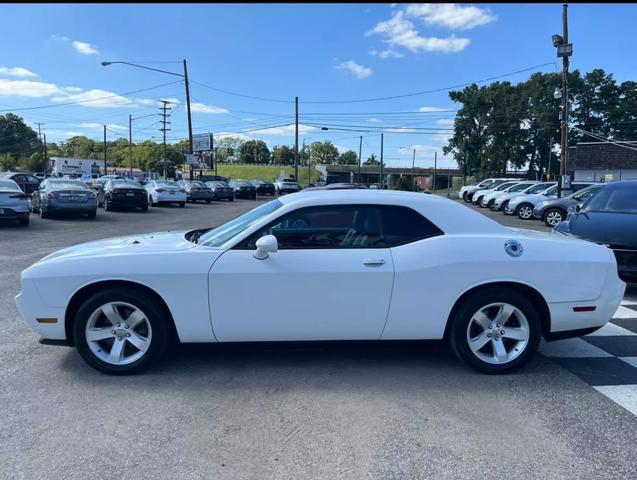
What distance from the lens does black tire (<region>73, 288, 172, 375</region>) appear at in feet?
12.6

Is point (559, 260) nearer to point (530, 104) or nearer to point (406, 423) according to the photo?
point (406, 423)

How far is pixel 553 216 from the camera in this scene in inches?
707

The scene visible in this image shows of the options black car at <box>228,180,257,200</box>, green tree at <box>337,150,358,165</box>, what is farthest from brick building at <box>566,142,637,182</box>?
green tree at <box>337,150,358,165</box>

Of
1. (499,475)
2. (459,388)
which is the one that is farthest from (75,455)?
(459,388)

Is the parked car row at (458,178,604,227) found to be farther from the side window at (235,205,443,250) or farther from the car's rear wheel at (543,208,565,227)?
the side window at (235,205,443,250)

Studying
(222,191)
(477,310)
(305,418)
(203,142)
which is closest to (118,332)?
(305,418)

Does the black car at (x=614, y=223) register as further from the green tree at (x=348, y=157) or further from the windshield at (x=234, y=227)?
A: the green tree at (x=348, y=157)

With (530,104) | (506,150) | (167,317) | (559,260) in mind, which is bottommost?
(167,317)

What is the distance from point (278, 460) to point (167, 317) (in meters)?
1.61

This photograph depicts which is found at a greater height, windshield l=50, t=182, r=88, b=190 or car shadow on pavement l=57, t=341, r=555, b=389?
windshield l=50, t=182, r=88, b=190

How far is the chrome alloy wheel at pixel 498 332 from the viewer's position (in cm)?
400

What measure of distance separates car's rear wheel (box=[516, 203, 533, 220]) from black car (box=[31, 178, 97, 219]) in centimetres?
1789

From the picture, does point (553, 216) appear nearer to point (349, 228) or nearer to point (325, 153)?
point (349, 228)

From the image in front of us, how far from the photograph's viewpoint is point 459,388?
150 inches
